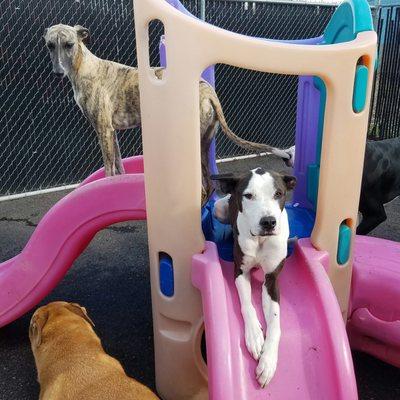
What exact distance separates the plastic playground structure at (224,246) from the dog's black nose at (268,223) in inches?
13.6

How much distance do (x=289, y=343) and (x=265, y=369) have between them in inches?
7.7

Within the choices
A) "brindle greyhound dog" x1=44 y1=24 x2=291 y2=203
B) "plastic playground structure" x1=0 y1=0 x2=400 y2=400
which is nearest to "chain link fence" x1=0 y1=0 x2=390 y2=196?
"brindle greyhound dog" x1=44 y1=24 x2=291 y2=203

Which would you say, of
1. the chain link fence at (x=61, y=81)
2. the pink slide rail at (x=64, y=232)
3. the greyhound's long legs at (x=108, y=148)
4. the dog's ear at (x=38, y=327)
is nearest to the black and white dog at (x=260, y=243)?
the pink slide rail at (x=64, y=232)

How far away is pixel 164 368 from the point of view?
2.60 m

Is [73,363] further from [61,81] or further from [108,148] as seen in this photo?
[61,81]

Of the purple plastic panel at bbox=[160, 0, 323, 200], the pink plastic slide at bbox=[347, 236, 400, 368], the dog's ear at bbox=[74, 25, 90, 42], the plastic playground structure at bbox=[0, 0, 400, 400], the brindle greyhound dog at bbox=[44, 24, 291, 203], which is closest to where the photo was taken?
the plastic playground structure at bbox=[0, 0, 400, 400]

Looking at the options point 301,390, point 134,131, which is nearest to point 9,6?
point 134,131

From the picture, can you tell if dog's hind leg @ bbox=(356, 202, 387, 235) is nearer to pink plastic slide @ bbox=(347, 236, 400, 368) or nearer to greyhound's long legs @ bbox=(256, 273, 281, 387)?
pink plastic slide @ bbox=(347, 236, 400, 368)

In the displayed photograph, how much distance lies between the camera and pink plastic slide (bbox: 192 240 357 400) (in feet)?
6.31

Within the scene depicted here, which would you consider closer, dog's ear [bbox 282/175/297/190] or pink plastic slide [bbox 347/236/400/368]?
dog's ear [bbox 282/175/297/190]

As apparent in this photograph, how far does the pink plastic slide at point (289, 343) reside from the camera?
75.8 inches

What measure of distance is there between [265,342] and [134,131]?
5242mm

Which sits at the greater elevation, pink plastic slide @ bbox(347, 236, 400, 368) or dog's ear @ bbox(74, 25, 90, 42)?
dog's ear @ bbox(74, 25, 90, 42)

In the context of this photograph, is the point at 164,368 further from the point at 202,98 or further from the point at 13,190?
the point at 13,190
